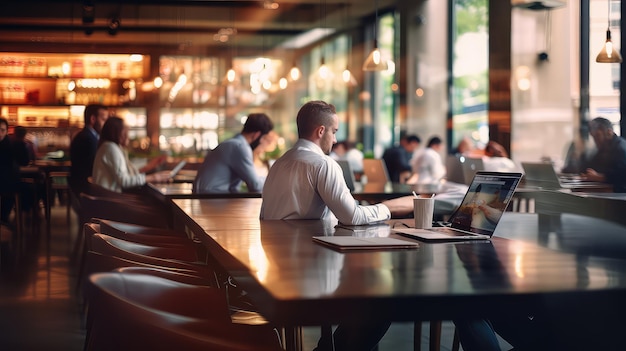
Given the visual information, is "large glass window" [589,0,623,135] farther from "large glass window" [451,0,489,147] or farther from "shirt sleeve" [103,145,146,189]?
"shirt sleeve" [103,145,146,189]

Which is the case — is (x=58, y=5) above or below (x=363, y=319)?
above

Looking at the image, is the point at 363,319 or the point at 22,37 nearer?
the point at 363,319

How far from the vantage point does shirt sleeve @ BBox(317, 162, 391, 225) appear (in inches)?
126

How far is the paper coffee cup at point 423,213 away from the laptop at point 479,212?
2.8 inches

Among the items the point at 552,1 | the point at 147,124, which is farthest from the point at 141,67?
the point at 552,1

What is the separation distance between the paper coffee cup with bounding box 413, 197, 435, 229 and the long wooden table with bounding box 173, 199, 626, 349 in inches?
15.3

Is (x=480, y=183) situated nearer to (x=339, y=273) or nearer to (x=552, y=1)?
(x=339, y=273)

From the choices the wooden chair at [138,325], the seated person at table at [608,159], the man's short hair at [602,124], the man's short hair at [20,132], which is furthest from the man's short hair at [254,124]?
the man's short hair at [20,132]

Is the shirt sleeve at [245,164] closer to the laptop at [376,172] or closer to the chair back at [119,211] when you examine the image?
the chair back at [119,211]

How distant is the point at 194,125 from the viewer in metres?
15.2

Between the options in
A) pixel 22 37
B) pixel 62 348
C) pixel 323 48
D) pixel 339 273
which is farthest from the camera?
pixel 323 48

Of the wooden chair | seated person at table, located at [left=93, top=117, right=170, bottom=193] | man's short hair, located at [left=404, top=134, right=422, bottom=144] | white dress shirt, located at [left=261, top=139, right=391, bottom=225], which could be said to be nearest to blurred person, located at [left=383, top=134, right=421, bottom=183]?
man's short hair, located at [left=404, top=134, right=422, bottom=144]

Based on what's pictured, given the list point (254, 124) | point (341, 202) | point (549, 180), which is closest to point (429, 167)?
point (549, 180)

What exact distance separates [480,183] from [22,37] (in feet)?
41.9
